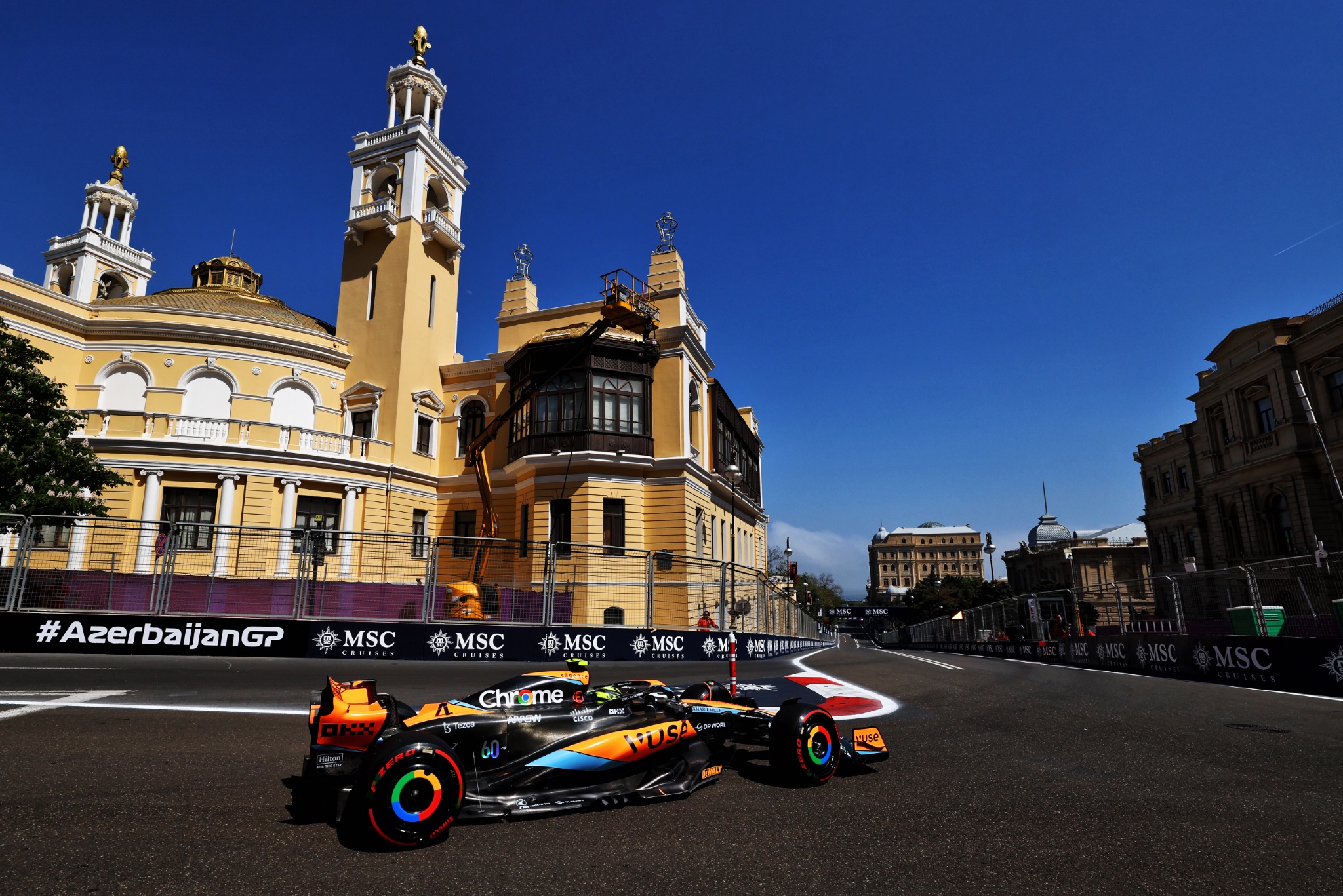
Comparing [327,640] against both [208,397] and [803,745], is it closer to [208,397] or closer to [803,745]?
[803,745]

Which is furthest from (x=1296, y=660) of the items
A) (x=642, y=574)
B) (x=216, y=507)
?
(x=216, y=507)

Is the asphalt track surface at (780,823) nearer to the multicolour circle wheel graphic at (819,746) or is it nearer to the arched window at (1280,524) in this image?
the multicolour circle wheel graphic at (819,746)

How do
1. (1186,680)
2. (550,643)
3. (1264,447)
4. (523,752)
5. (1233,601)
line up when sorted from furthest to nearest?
(1264,447) < (550,643) < (1233,601) < (1186,680) < (523,752)

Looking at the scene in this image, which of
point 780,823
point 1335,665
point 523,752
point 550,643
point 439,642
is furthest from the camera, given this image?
point 550,643

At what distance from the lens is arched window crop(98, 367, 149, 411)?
31141 millimetres

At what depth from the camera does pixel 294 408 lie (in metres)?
32.9

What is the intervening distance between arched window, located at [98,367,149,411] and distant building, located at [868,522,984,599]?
176m

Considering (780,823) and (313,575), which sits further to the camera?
(313,575)

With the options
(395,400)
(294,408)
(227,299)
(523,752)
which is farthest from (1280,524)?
(227,299)

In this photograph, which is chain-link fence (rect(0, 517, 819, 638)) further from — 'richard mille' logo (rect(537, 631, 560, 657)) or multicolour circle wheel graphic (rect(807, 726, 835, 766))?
multicolour circle wheel graphic (rect(807, 726, 835, 766))

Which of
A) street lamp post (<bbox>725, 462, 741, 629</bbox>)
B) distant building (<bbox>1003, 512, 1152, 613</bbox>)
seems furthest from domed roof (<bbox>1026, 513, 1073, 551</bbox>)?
street lamp post (<bbox>725, 462, 741, 629</bbox>)

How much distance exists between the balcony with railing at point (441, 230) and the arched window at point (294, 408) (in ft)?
33.6

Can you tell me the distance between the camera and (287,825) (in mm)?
4305

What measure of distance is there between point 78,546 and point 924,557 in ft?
641
